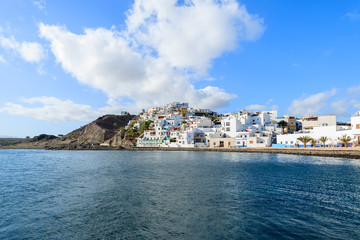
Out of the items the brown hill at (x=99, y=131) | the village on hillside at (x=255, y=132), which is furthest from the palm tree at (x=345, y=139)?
the brown hill at (x=99, y=131)

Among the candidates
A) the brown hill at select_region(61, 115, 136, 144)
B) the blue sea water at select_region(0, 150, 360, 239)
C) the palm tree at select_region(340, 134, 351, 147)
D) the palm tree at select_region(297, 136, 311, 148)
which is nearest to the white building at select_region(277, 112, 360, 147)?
the palm tree at select_region(340, 134, 351, 147)

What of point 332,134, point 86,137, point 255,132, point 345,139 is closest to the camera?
point 345,139

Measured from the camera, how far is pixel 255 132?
3452 inches

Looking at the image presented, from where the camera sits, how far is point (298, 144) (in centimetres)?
7156

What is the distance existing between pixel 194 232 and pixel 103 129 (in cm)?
14951

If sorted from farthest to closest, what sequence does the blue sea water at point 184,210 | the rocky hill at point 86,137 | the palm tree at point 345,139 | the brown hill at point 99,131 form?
the brown hill at point 99,131 < the rocky hill at point 86,137 < the palm tree at point 345,139 < the blue sea water at point 184,210

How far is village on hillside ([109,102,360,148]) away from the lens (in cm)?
6347

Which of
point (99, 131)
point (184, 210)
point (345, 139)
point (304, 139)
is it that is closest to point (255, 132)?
point (304, 139)

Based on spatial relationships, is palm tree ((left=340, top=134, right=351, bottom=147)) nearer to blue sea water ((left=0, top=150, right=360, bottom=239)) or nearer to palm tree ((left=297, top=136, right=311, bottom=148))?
palm tree ((left=297, top=136, right=311, bottom=148))

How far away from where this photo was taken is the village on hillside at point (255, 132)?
63.5 meters

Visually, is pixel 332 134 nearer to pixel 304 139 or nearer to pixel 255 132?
pixel 304 139

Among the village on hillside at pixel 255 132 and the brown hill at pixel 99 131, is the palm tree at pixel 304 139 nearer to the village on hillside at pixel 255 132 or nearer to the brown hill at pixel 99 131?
the village on hillside at pixel 255 132

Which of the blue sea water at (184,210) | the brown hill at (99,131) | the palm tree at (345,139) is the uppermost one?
the brown hill at (99,131)

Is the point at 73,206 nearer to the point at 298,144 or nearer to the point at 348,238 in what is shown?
the point at 348,238
